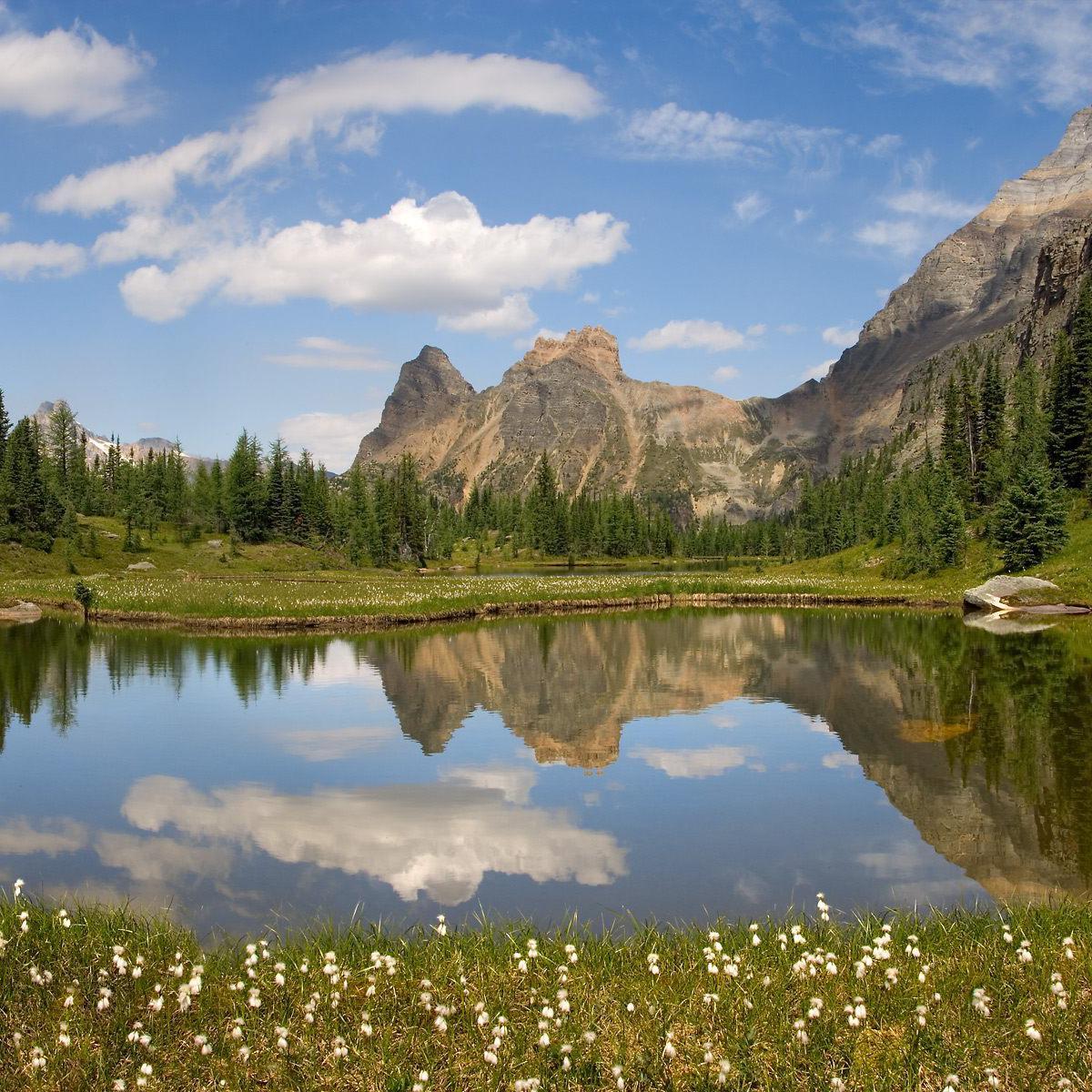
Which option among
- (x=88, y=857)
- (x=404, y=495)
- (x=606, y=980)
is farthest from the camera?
(x=404, y=495)

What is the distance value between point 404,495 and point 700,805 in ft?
358

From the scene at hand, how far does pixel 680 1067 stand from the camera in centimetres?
748

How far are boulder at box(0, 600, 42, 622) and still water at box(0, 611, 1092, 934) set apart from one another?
2346 centimetres

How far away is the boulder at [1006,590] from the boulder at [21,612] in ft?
204

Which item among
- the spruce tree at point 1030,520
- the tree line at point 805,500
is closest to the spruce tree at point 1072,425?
the tree line at point 805,500

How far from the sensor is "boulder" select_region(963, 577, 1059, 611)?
58.3 metres

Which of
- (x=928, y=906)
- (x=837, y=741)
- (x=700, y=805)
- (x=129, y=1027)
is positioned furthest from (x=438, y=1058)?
(x=837, y=741)

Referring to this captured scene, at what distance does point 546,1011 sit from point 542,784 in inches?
466

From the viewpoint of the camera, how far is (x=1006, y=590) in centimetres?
5888

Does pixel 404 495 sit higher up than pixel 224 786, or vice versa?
pixel 404 495

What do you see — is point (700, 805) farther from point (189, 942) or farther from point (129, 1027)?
point (129, 1027)

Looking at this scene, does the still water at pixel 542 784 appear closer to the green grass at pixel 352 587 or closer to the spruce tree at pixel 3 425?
the green grass at pixel 352 587

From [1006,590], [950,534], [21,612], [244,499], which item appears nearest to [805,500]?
[950,534]

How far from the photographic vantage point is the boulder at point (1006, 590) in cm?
5828
